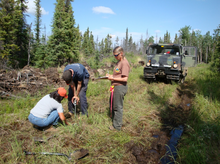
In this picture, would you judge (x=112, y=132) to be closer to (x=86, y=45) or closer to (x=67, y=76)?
(x=67, y=76)

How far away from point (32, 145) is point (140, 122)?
8.65 ft

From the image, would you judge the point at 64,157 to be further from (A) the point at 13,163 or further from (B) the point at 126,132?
(B) the point at 126,132

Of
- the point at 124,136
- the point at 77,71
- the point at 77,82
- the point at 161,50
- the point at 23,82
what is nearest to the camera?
the point at 124,136

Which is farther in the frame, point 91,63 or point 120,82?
point 91,63

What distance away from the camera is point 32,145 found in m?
2.73

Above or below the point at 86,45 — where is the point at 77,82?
A: below

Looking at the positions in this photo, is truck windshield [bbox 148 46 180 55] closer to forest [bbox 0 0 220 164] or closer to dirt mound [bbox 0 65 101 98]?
forest [bbox 0 0 220 164]

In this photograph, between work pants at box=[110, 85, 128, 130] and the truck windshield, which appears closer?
work pants at box=[110, 85, 128, 130]

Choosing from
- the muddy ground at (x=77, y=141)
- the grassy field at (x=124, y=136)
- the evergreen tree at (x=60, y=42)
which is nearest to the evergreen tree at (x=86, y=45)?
the evergreen tree at (x=60, y=42)

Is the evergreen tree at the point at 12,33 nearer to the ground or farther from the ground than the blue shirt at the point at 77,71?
farther from the ground

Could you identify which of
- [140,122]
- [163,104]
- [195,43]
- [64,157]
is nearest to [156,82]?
[163,104]

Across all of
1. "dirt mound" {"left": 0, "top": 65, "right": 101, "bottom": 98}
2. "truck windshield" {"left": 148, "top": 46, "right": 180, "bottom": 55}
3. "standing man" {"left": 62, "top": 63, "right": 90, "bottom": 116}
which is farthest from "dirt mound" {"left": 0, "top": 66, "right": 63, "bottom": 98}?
"truck windshield" {"left": 148, "top": 46, "right": 180, "bottom": 55}

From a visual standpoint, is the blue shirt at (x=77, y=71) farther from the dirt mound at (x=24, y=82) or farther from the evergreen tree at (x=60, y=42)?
the evergreen tree at (x=60, y=42)

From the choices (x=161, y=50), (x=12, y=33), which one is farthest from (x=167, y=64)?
(x=12, y=33)
